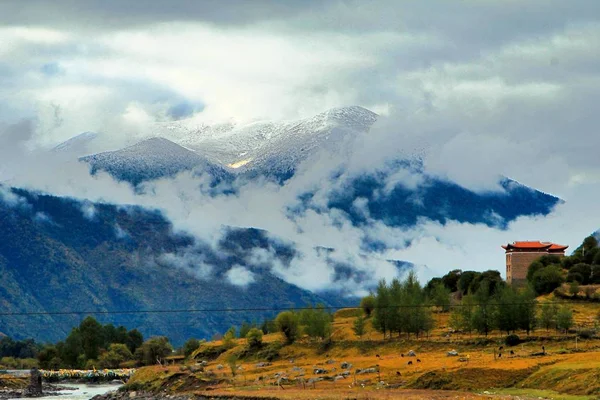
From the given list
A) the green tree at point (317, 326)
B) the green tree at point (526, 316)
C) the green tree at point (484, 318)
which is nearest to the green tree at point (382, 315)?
the green tree at point (317, 326)

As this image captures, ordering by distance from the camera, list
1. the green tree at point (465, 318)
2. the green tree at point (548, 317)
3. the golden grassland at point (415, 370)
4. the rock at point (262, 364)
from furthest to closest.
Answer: the green tree at point (465, 318) → the rock at point (262, 364) → the green tree at point (548, 317) → the golden grassland at point (415, 370)

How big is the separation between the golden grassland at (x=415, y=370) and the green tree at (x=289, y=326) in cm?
216

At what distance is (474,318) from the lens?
167125 mm

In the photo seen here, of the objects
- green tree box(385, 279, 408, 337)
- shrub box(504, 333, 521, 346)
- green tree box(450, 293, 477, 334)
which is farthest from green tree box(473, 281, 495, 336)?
shrub box(504, 333, 521, 346)

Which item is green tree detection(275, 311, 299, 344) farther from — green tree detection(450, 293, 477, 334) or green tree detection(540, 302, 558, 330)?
green tree detection(540, 302, 558, 330)

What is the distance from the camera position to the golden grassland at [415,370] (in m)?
113

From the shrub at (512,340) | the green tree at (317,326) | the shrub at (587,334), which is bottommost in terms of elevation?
the shrub at (512,340)

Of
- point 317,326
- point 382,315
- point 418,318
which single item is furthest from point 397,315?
point 317,326

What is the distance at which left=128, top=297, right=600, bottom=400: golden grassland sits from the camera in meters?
113

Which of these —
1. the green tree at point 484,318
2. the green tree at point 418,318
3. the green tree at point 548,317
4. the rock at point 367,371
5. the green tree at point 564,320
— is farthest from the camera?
the green tree at point 418,318

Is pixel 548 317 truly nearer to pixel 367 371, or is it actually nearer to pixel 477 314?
pixel 477 314

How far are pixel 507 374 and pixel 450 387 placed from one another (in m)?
5.81

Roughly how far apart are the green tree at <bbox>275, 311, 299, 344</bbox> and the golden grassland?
85.2 inches

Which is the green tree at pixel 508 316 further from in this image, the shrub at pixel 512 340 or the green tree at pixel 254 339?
the green tree at pixel 254 339
